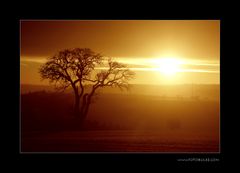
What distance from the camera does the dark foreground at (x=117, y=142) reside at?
5.08 metres

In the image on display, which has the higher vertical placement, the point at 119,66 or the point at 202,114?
the point at 119,66

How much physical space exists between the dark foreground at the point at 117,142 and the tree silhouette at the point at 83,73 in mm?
249

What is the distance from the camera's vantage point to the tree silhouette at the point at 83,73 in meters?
5.07

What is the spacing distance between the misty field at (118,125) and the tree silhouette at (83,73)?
11cm

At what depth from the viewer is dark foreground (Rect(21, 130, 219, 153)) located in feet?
16.7

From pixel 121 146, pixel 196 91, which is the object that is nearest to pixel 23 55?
pixel 121 146

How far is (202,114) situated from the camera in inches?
202

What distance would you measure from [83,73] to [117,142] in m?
0.81

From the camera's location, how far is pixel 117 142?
16.7ft

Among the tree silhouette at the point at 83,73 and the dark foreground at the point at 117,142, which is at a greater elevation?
the tree silhouette at the point at 83,73

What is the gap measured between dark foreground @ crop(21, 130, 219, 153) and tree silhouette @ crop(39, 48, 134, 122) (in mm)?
249

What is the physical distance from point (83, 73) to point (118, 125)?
66 centimetres
